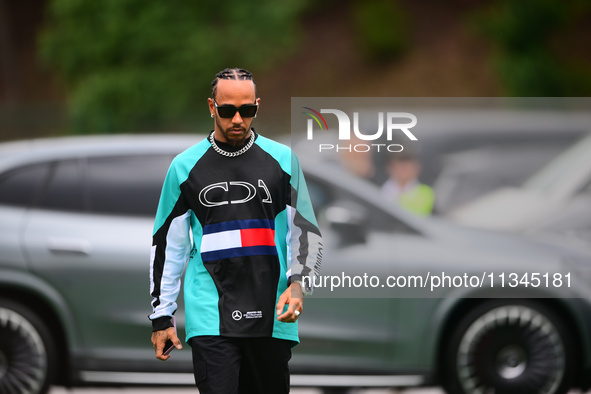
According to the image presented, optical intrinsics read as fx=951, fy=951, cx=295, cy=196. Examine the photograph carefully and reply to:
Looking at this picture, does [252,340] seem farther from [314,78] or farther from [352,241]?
[314,78]

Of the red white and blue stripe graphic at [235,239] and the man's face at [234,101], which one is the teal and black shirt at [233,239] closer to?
the red white and blue stripe graphic at [235,239]

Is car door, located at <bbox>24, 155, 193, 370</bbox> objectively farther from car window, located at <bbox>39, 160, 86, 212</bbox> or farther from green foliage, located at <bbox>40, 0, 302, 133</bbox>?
green foliage, located at <bbox>40, 0, 302, 133</bbox>

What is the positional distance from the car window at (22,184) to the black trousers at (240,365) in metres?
2.53

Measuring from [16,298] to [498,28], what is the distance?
22.4 meters

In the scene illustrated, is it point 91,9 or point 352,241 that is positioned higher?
point 91,9

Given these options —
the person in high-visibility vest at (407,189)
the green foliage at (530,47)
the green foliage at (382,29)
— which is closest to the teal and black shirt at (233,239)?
the person in high-visibility vest at (407,189)

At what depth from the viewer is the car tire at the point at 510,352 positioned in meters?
5.71

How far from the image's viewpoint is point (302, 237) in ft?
12.2

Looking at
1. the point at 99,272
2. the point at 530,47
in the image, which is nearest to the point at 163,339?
the point at 99,272

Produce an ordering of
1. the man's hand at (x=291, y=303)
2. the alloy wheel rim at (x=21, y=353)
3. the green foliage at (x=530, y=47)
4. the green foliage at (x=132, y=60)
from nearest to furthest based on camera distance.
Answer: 1. the man's hand at (x=291, y=303)
2. the alloy wheel rim at (x=21, y=353)
3. the green foliage at (x=132, y=60)
4. the green foliage at (x=530, y=47)

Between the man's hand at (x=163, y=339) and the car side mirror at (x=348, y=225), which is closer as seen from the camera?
the man's hand at (x=163, y=339)

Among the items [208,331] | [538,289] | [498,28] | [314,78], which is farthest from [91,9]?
[314,78]

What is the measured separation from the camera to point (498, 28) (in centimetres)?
2623

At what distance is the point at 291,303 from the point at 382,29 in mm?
39304
